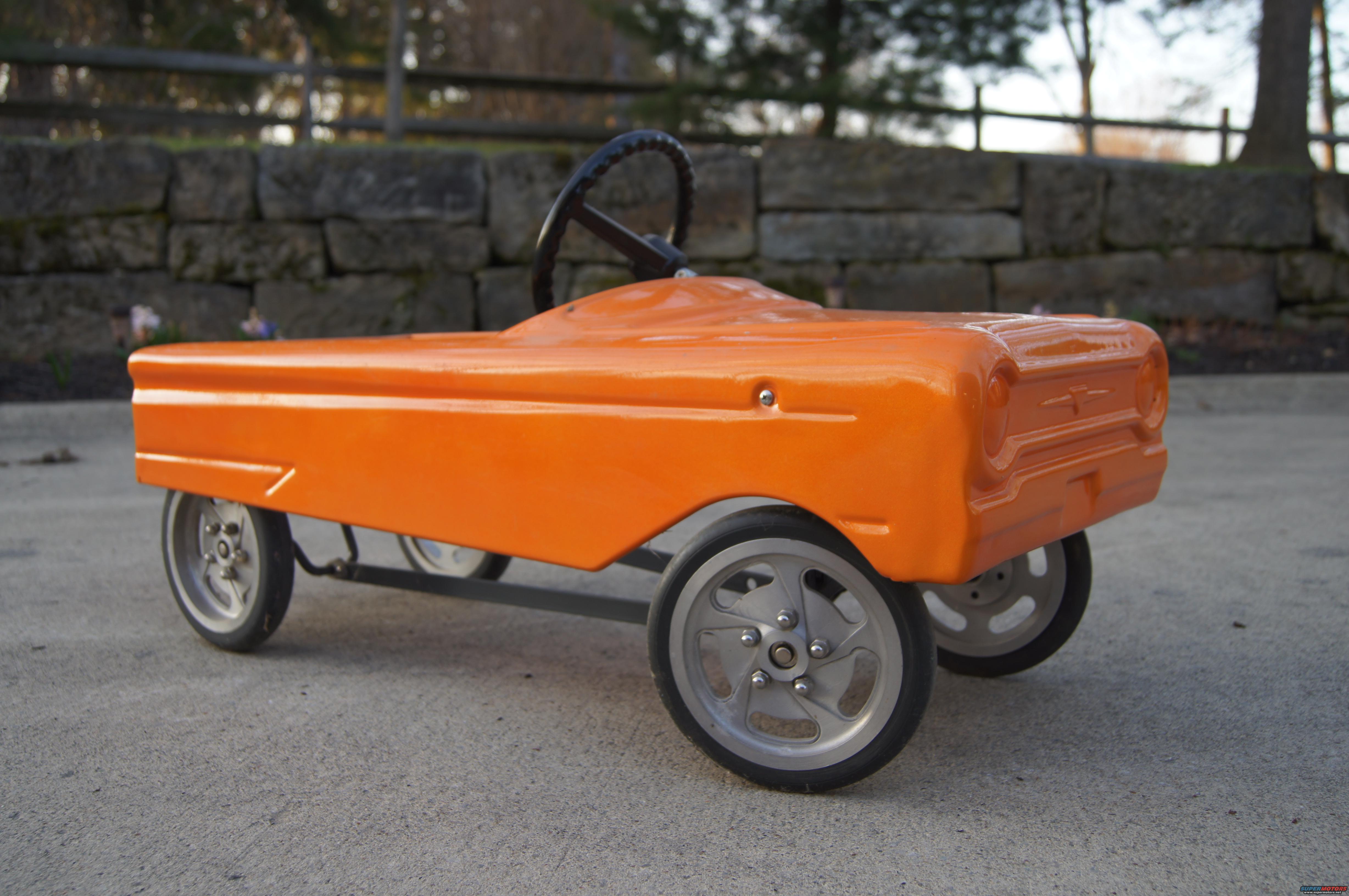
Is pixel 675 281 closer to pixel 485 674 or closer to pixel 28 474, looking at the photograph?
pixel 485 674

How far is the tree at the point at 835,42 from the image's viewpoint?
958 cm

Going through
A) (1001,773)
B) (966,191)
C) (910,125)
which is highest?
(910,125)

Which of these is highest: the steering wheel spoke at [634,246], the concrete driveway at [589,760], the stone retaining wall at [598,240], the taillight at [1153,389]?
the stone retaining wall at [598,240]

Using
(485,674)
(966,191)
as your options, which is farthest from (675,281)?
(966,191)

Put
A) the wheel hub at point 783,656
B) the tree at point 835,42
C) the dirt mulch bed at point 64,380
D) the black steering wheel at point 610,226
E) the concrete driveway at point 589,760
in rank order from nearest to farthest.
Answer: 1. the concrete driveway at point 589,760
2. the wheel hub at point 783,656
3. the black steering wheel at point 610,226
4. the dirt mulch bed at point 64,380
5. the tree at point 835,42

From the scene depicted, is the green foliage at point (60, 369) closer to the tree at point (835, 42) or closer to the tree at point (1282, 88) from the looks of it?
the tree at point (835, 42)

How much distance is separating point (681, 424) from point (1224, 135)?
1277 centimetres

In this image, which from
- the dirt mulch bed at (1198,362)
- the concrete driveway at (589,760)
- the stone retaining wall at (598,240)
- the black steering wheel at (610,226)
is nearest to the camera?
the concrete driveway at (589,760)

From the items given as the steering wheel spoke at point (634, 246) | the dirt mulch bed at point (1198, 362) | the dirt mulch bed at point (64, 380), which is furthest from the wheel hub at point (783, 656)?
the dirt mulch bed at point (64, 380)

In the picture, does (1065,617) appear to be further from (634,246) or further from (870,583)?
(634,246)

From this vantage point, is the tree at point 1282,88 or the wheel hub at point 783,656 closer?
the wheel hub at point 783,656

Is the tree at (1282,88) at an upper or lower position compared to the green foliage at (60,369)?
upper

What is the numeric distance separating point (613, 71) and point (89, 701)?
51.2 ft

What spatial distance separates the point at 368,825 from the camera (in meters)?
1.89
